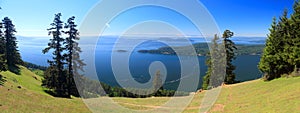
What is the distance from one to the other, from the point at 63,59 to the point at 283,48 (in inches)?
1387

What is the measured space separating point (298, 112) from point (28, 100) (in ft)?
71.6

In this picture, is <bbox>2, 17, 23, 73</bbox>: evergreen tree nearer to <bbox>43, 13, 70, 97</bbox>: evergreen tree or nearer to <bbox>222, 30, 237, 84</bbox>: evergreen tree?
<bbox>43, 13, 70, 97</bbox>: evergreen tree

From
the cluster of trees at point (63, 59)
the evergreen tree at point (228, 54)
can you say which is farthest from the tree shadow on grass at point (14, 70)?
the evergreen tree at point (228, 54)

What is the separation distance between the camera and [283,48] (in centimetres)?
3838

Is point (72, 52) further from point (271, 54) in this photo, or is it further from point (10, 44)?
point (271, 54)

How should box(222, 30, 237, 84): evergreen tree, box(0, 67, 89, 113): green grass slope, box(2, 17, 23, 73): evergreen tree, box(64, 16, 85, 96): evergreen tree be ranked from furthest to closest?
box(222, 30, 237, 84): evergreen tree, box(2, 17, 23, 73): evergreen tree, box(64, 16, 85, 96): evergreen tree, box(0, 67, 89, 113): green grass slope

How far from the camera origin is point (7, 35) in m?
51.8

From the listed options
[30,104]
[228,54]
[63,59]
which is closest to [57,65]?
[63,59]

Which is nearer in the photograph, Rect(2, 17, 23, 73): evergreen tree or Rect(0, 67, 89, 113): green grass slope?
Rect(0, 67, 89, 113): green grass slope

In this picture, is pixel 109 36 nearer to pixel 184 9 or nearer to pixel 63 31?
pixel 184 9

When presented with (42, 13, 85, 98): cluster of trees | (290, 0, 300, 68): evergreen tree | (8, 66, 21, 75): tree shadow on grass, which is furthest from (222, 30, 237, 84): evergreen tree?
(8, 66, 21, 75): tree shadow on grass

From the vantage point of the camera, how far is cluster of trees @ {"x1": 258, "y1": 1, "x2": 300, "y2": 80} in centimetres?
3562

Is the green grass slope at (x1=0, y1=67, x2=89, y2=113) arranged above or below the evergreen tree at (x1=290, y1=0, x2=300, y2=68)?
below

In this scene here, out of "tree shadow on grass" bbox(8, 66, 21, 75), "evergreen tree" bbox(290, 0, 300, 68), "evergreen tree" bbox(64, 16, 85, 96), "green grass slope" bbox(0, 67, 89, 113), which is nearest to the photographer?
"green grass slope" bbox(0, 67, 89, 113)
